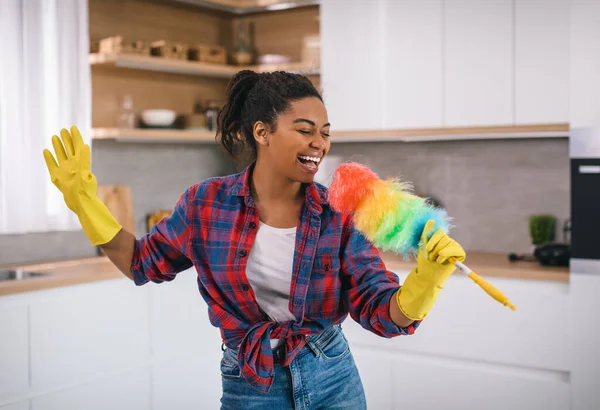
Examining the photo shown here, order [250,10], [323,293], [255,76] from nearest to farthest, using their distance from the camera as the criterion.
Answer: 1. [323,293]
2. [255,76]
3. [250,10]

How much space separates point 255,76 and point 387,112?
6.50 feet

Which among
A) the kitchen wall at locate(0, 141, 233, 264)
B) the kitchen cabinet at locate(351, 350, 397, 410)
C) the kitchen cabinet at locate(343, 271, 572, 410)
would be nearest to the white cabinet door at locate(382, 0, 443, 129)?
the kitchen cabinet at locate(343, 271, 572, 410)

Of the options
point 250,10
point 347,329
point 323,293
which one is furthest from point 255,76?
point 250,10

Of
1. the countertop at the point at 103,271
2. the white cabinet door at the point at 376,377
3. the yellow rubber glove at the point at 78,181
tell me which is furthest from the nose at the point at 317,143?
the white cabinet door at the point at 376,377

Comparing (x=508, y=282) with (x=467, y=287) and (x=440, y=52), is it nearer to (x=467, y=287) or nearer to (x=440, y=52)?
(x=467, y=287)

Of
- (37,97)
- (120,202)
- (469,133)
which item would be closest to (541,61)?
(469,133)

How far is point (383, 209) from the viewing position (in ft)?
4.83

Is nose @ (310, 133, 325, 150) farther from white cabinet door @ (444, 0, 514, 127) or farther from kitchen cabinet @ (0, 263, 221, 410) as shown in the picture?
white cabinet door @ (444, 0, 514, 127)

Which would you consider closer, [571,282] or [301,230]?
[301,230]

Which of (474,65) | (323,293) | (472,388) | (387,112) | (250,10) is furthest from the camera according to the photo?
(250,10)

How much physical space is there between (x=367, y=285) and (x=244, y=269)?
268mm

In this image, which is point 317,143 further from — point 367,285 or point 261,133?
point 367,285

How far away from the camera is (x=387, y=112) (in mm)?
3693

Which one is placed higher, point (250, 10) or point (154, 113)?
point (250, 10)
